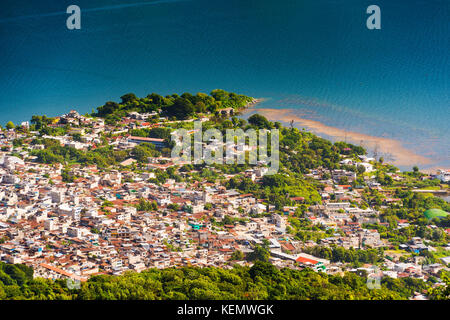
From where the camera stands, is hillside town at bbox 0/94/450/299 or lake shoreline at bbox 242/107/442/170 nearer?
hillside town at bbox 0/94/450/299

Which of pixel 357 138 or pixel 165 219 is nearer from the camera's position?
pixel 165 219

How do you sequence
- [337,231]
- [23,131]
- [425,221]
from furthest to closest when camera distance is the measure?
1. [23,131]
2. [425,221]
3. [337,231]

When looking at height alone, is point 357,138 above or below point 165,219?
above

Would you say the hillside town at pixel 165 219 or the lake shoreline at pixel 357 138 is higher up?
the lake shoreline at pixel 357 138

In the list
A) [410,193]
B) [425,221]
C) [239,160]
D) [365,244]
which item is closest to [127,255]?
[365,244]

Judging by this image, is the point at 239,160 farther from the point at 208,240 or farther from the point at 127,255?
the point at 127,255

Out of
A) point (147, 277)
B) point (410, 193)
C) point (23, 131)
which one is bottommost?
point (147, 277)

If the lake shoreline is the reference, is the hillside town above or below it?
below

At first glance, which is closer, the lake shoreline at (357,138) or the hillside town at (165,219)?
the hillside town at (165,219)
